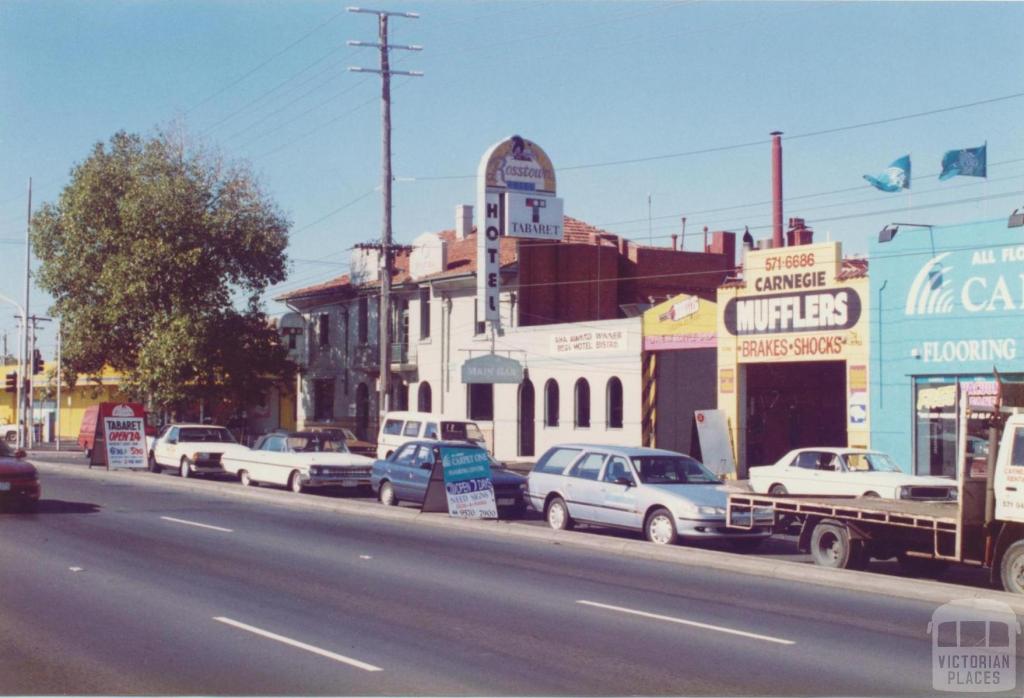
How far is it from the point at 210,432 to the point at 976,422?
24755 millimetres

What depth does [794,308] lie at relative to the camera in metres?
32.9

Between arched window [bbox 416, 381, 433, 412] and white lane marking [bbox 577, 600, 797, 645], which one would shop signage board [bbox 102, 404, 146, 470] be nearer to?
arched window [bbox 416, 381, 433, 412]

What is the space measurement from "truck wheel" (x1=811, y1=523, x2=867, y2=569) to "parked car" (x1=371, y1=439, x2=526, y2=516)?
821 cm

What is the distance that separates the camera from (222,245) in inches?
1901

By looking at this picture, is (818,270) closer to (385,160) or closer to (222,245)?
(385,160)

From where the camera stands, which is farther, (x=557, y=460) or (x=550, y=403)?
(x=550, y=403)

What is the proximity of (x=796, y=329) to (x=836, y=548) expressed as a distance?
1800cm

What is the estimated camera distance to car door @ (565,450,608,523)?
1953cm

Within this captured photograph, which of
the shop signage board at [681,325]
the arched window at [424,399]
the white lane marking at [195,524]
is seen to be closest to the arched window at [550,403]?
the shop signage board at [681,325]

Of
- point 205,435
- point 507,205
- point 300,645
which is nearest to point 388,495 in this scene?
point 205,435

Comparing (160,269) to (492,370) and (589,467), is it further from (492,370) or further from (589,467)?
(589,467)

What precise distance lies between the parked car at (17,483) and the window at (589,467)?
951 centimetres

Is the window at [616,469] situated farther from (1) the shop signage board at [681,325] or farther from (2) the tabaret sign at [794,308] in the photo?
(1) the shop signage board at [681,325]

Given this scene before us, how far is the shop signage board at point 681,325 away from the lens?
36.0 m
